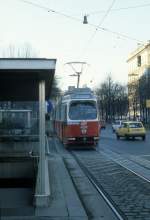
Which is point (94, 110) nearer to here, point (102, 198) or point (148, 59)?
point (102, 198)

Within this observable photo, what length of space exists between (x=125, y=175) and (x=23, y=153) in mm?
4335

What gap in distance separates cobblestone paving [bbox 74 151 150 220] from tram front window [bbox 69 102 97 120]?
10692mm

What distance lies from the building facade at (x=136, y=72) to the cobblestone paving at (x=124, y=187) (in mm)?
71208

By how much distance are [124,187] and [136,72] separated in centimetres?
13295

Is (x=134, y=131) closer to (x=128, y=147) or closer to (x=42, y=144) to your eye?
(x=128, y=147)

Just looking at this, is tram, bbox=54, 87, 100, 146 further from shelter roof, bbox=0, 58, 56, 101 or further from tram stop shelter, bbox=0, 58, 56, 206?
tram stop shelter, bbox=0, 58, 56, 206

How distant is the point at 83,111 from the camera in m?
34.2

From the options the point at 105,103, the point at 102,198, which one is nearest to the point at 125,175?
the point at 102,198

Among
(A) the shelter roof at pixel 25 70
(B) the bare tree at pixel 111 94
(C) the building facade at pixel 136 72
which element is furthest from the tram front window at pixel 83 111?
(B) the bare tree at pixel 111 94

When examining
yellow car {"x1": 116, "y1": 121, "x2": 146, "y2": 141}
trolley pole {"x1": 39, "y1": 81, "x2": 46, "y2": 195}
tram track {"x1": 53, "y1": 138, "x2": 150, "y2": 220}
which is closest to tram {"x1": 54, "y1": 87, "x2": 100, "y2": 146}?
tram track {"x1": 53, "y1": 138, "x2": 150, "y2": 220}

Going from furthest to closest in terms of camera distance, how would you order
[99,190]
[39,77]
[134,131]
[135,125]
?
[135,125]
[134,131]
[99,190]
[39,77]

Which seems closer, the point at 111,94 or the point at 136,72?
the point at 111,94

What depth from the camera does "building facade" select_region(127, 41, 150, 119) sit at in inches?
3948

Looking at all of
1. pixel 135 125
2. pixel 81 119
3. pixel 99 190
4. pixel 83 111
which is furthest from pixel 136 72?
pixel 99 190
